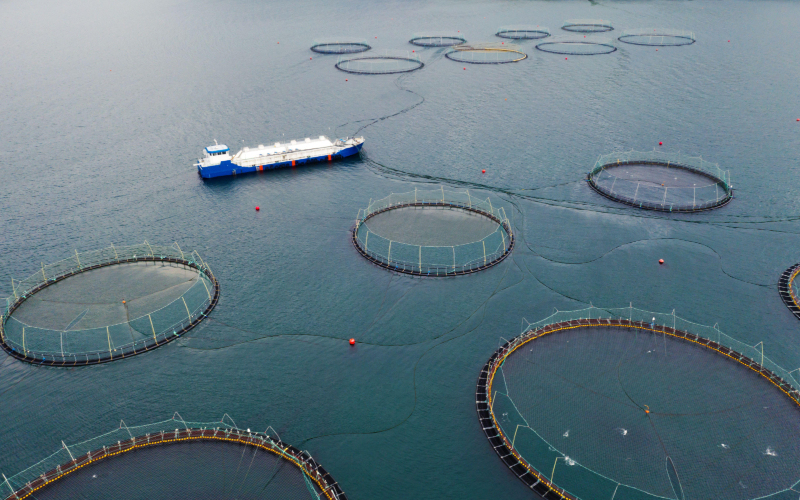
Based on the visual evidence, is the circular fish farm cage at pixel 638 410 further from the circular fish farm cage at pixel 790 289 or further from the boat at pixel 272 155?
the boat at pixel 272 155

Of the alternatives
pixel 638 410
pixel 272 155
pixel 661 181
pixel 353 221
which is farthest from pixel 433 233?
pixel 661 181

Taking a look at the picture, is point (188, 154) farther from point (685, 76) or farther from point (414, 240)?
point (685, 76)

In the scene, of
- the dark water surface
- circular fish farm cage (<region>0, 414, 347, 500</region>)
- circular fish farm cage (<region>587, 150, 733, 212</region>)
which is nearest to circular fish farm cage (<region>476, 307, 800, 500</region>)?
the dark water surface

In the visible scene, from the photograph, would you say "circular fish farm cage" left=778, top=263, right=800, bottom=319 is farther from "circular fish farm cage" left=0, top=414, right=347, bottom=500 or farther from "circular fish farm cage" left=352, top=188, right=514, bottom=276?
"circular fish farm cage" left=0, top=414, right=347, bottom=500

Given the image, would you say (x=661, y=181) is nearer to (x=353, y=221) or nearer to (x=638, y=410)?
(x=353, y=221)

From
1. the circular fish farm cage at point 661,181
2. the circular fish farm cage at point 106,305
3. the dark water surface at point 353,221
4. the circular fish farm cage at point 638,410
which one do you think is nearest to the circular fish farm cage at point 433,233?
the dark water surface at point 353,221
